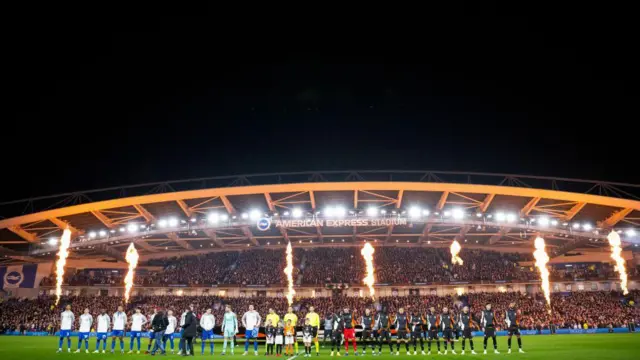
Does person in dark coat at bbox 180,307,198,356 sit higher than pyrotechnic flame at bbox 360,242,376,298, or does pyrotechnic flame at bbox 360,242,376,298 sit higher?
pyrotechnic flame at bbox 360,242,376,298

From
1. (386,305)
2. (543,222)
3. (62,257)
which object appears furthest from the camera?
(62,257)

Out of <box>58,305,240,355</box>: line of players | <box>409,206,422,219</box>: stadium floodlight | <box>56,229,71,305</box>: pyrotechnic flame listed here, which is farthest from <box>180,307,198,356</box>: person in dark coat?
<box>56,229,71,305</box>: pyrotechnic flame

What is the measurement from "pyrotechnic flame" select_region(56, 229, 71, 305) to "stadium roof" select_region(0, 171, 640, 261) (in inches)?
33.2

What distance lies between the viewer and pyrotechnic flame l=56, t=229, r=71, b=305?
40.9 m

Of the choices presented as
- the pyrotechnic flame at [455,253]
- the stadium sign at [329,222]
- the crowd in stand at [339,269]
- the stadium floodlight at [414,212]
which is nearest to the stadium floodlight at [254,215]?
the stadium sign at [329,222]

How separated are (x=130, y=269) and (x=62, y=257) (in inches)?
358

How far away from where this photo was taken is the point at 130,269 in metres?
53.9

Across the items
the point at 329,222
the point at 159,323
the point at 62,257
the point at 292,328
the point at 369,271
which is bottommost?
the point at 292,328

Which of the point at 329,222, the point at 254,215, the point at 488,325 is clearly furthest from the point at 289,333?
the point at 254,215

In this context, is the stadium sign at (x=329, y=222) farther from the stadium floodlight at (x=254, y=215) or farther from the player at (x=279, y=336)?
the player at (x=279, y=336)

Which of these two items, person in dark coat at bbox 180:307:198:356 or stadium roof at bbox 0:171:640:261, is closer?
person in dark coat at bbox 180:307:198:356

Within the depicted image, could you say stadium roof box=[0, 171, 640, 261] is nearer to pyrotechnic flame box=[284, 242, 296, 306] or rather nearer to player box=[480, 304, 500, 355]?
pyrotechnic flame box=[284, 242, 296, 306]

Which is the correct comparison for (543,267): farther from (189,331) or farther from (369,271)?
(189,331)

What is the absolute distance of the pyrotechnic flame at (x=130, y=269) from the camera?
51312 mm
